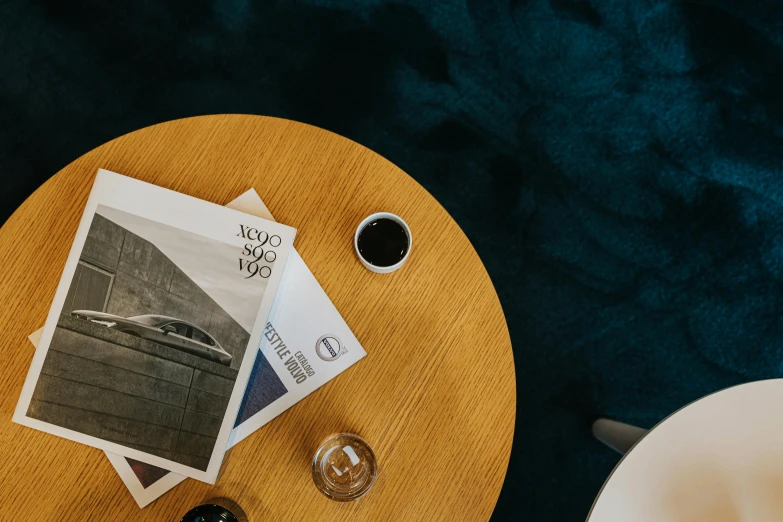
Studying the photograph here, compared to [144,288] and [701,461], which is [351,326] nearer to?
[144,288]

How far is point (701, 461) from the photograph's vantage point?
0.77 metres

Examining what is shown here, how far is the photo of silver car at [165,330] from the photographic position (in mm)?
803

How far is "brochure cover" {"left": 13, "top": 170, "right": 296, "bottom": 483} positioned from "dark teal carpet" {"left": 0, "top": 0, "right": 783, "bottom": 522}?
654 mm

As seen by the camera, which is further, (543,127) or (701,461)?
(543,127)

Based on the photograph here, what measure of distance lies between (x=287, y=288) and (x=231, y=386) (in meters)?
0.15

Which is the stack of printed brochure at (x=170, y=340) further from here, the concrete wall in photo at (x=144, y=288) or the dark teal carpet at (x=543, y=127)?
the dark teal carpet at (x=543, y=127)

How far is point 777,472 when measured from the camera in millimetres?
776

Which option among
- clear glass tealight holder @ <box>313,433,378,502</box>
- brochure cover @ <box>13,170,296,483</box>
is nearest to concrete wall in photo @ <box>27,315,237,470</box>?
brochure cover @ <box>13,170,296,483</box>

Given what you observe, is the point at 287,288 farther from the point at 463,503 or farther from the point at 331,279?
the point at 463,503

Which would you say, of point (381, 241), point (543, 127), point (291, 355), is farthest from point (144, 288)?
point (543, 127)

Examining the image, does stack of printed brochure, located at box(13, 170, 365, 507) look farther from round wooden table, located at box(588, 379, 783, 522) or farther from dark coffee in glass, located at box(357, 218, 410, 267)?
round wooden table, located at box(588, 379, 783, 522)

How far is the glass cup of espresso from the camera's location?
80 centimetres

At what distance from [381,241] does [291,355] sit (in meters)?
0.20

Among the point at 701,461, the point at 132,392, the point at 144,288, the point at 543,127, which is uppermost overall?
the point at 543,127
